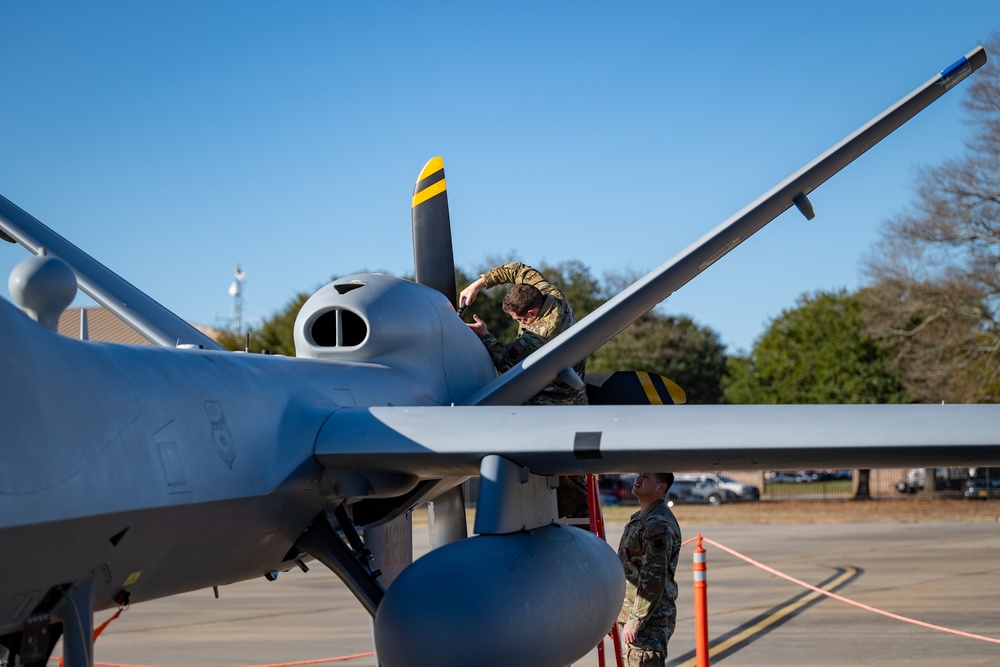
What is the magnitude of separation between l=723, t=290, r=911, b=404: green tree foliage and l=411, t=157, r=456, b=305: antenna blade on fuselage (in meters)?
31.5

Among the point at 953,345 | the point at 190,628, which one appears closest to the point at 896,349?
the point at 953,345

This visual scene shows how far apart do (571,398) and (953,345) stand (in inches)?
1049

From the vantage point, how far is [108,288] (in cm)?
732

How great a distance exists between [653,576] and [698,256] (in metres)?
2.00

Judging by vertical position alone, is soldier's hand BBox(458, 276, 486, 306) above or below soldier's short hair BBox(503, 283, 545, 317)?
above

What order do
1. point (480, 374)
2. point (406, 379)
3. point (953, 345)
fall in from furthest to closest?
point (953, 345), point (480, 374), point (406, 379)

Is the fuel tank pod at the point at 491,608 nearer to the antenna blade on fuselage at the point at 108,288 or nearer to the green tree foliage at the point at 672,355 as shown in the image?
the antenna blade on fuselage at the point at 108,288

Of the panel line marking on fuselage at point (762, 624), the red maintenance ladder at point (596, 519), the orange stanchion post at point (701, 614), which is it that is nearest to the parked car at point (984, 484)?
the panel line marking on fuselage at point (762, 624)

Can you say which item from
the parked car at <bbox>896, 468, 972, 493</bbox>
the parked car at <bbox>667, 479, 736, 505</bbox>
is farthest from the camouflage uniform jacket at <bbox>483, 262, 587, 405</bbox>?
the parked car at <bbox>896, 468, 972, 493</bbox>

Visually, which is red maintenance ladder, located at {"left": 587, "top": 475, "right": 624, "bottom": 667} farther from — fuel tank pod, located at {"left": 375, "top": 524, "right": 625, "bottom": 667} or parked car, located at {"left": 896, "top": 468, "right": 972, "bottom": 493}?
parked car, located at {"left": 896, "top": 468, "right": 972, "bottom": 493}

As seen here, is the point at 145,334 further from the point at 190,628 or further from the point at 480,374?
the point at 190,628

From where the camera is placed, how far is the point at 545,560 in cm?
531

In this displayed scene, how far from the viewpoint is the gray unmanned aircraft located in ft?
12.4

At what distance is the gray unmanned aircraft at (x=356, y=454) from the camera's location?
3.79 m
